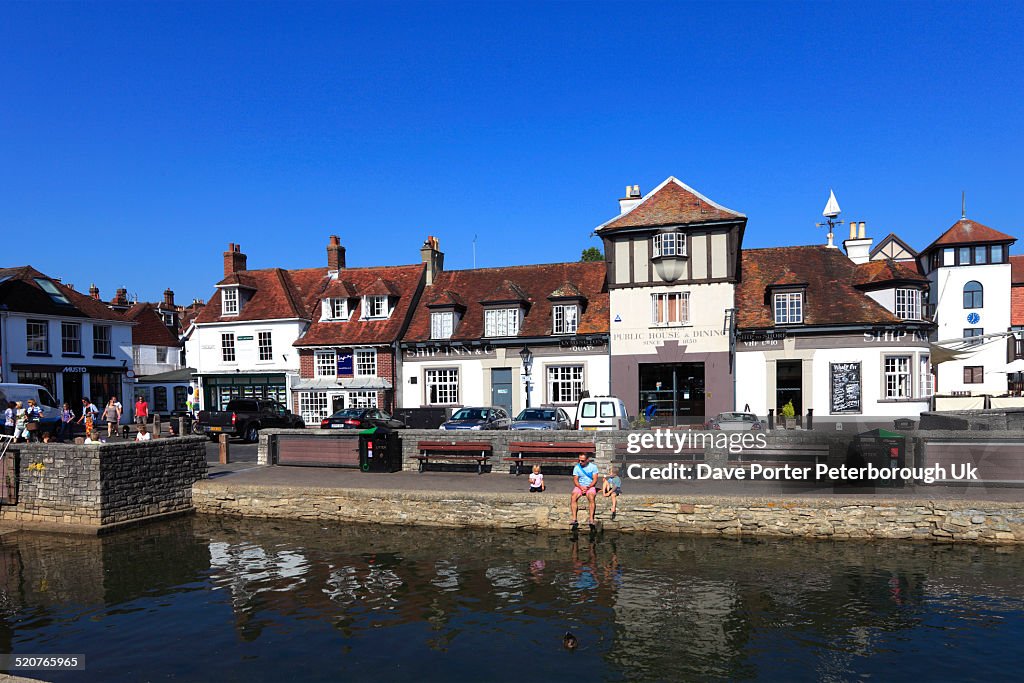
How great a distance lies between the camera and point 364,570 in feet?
44.4

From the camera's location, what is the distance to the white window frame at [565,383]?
105 feet

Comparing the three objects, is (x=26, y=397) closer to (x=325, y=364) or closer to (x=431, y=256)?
(x=325, y=364)

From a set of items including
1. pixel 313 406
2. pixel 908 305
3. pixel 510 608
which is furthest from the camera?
pixel 313 406

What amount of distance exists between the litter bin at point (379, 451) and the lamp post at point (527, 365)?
1095 centimetres

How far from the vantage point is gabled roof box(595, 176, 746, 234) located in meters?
29.2

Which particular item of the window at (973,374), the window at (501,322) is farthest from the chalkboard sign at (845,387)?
the window at (973,374)

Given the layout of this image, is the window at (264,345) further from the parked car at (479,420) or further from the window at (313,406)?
the parked car at (479,420)

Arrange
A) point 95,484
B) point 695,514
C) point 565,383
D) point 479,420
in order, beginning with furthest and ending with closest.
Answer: point 565,383, point 479,420, point 95,484, point 695,514

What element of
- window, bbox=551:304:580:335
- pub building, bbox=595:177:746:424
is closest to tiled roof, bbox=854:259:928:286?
pub building, bbox=595:177:746:424

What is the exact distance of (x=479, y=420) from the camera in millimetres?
24344

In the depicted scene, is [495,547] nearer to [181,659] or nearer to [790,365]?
[181,659]

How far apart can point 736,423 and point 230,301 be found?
3114 centimetres

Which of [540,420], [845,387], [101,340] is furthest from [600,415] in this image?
[101,340]

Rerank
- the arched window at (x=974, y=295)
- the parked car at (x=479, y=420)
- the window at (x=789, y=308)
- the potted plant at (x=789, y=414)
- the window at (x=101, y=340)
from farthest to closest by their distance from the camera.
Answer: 1. the arched window at (x=974, y=295)
2. the window at (x=101, y=340)
3. the window at (x=789, y=308)
4. the potted plant at (x=789, y=414)
5. the parked car at (x=479, y=420)
